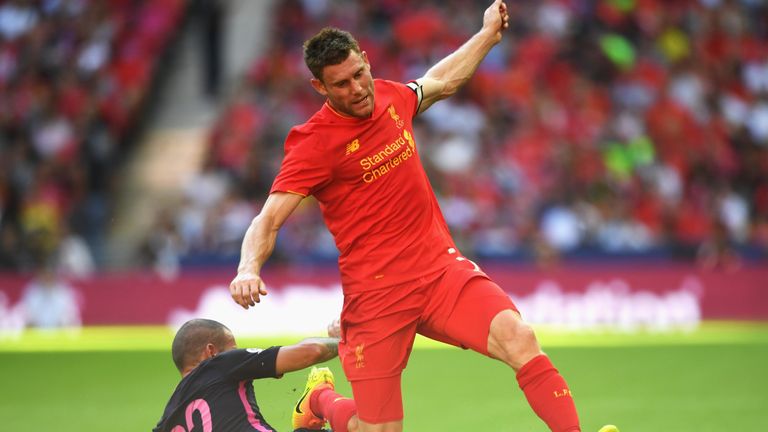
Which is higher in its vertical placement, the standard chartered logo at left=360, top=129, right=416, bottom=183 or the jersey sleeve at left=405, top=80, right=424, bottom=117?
the jersey sleeve at left=405, top=80, right=424, bottom=117

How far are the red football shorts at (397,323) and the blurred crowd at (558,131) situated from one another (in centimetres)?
1116

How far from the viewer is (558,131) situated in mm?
19359

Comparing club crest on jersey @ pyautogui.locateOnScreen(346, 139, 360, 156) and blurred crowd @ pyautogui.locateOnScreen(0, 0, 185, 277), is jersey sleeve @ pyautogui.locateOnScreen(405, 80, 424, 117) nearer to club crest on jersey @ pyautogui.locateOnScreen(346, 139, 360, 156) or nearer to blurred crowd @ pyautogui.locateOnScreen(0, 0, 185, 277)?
club crest on jersey @ pyautogui.locateOnScreen(346, 139, 360, 156)

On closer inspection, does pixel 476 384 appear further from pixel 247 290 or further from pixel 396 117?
pixel 247 290

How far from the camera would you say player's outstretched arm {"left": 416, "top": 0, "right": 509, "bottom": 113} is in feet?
22.0

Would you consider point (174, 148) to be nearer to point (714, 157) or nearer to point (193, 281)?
Result: point (193, 281)

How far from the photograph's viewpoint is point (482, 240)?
17.8 metres

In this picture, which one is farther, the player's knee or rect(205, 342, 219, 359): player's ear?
rect(205, 342, 219, 359): player's ear

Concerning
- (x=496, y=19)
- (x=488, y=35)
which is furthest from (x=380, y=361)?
(x=496, y=19)

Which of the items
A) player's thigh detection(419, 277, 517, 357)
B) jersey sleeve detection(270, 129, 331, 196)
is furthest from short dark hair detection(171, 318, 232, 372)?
player's thigh detection(419, 277, 517, 357)

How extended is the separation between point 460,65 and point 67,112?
1573 cm

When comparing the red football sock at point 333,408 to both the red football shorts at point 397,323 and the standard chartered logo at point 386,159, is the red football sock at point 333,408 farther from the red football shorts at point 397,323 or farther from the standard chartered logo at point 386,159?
the standard chartered logo at point 386,159

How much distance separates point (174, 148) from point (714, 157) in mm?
10247

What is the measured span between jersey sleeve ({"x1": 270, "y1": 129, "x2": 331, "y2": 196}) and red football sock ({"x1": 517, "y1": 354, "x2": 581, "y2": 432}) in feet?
4.70
